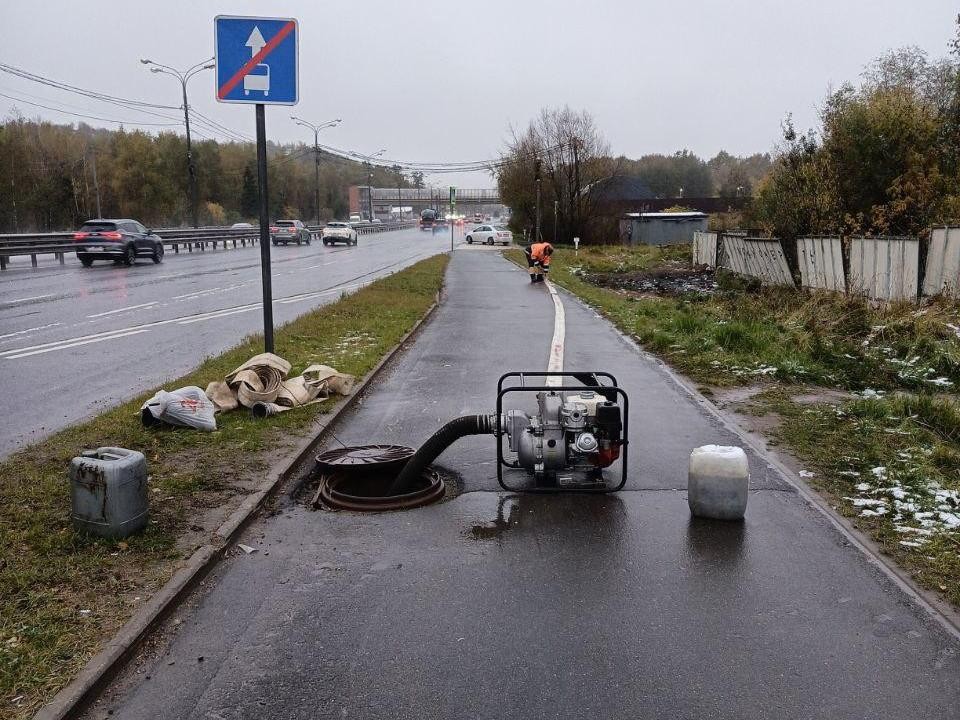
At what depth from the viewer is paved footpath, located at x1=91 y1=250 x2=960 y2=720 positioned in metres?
3.43

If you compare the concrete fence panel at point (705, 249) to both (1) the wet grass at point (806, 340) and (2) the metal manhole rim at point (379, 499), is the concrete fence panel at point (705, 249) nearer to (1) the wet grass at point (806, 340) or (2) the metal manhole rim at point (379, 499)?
(1) the wet grass at point (806, 340)

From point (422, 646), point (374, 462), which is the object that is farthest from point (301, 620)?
point (374, 462)

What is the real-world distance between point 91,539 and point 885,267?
16.6 metres

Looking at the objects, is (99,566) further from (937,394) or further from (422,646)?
(937,394)

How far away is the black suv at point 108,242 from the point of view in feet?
104

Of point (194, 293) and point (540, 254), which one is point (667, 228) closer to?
point (540, 254)

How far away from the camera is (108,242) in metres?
31.8

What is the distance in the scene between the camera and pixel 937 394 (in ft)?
31.3

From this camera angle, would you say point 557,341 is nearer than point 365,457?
No

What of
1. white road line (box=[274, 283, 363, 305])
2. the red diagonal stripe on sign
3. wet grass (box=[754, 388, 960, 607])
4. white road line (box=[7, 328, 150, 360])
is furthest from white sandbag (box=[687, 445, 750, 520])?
white road line (box=[274, 283, 363, 305])

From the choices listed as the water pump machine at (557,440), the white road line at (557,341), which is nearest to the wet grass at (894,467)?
the water pump machine at (557,440)

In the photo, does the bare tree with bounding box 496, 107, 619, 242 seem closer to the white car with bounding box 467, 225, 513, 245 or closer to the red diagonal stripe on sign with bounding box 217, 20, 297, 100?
the white car with bounding box 467, 225, 513, 245

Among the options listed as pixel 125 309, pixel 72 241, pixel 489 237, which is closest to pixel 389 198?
pixel 489 237

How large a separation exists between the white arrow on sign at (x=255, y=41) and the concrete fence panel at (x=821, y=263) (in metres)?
14.6
